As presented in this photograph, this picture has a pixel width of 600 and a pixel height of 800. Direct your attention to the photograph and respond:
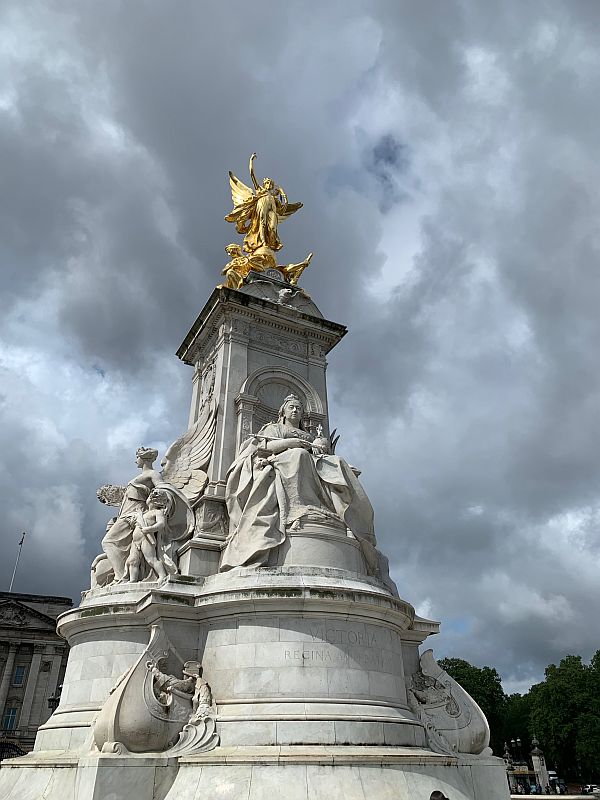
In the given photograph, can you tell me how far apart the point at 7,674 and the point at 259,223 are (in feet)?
155

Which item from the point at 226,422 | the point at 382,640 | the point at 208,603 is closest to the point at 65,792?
the point at 208,603

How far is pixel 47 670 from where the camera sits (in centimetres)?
5372

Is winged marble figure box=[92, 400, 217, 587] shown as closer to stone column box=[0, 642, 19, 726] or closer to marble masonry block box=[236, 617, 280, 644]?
marble masonry block box=[236, 617, 280, 644]

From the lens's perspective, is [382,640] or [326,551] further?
[326,551]

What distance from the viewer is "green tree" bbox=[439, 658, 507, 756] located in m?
61.9

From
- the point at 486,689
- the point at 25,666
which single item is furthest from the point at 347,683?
the point at 486,689

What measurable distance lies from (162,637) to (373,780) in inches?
183

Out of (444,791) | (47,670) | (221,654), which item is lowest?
(444,791)

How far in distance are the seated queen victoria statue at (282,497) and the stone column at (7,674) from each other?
47.3 m

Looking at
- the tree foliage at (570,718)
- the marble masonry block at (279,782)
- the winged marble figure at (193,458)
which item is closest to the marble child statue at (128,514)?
the winged marble figure at (193,458)

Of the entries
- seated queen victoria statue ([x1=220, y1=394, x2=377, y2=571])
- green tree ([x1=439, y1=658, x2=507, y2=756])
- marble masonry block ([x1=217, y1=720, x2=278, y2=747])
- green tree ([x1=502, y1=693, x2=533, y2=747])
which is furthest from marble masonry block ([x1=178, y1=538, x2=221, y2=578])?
green tree ([x1=502, y1=693, x2=533, y2=747])

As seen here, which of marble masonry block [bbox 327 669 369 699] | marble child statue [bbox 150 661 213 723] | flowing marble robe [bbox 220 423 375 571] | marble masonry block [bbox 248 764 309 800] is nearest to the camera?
marble masonry block [bbox 248 764 309 800]

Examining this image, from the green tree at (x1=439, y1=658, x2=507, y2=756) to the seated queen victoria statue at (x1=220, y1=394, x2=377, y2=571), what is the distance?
173 ft

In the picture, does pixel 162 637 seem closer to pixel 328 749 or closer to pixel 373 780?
pixel 328 749
